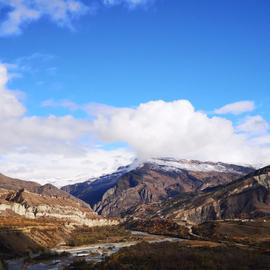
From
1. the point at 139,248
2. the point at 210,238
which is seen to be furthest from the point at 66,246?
the point at 210,238

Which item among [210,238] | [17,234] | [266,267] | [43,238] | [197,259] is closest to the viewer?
[266,267]

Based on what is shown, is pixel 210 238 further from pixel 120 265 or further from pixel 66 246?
pixel 120 265

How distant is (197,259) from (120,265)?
17534 mm

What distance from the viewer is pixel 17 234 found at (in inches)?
6270

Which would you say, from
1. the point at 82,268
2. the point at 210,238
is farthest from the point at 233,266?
the point at 210,238

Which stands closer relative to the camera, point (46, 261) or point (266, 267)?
point (266, 267)

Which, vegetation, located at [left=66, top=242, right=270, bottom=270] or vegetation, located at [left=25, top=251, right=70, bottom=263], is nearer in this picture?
vegetation, located at [left=66, top=242, right=270, bottom=270]

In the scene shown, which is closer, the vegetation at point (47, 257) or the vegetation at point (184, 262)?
the vegetation at point (184, 262)

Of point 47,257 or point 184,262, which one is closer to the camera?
point 184,262

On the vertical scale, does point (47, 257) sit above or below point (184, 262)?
below

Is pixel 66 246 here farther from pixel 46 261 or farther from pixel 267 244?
pixel 267 244

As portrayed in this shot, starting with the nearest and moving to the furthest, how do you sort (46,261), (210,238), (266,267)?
(266,267), (46,261), (210,238)

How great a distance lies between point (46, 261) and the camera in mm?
130375

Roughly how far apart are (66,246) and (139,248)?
3825 centimetres
